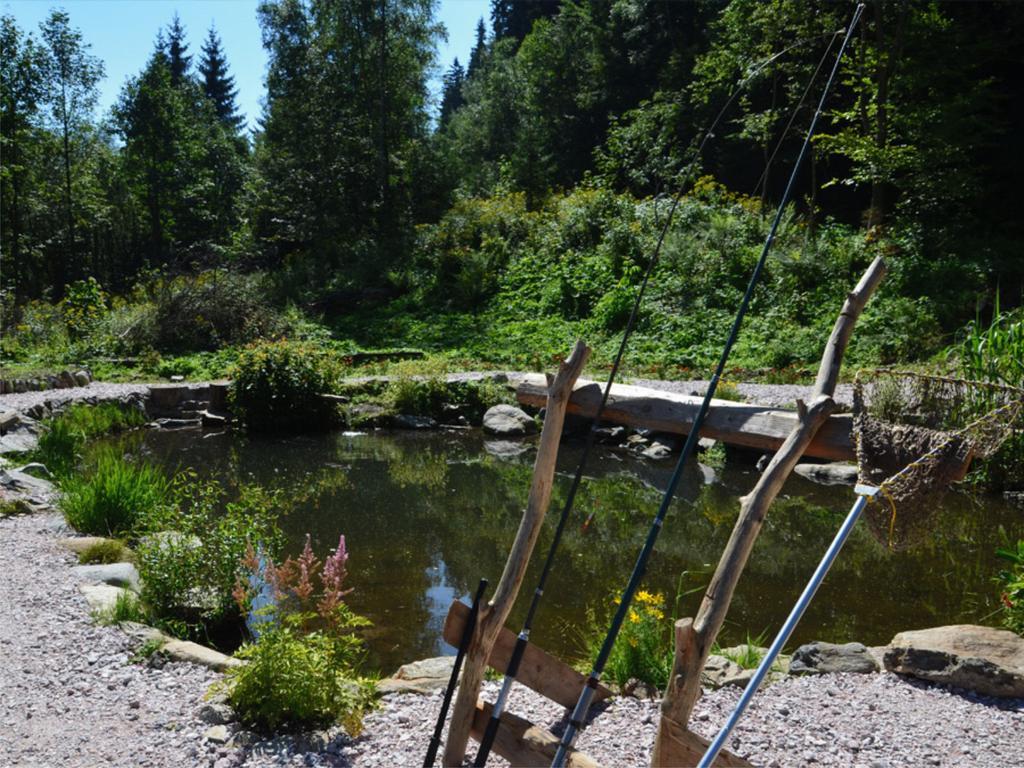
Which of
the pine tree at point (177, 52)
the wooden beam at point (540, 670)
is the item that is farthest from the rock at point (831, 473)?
the pine tree at point (177, 52)

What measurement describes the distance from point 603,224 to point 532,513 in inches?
739

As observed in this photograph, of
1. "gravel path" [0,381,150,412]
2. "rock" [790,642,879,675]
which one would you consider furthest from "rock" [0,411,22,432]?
"rock" [790,642,879,675]

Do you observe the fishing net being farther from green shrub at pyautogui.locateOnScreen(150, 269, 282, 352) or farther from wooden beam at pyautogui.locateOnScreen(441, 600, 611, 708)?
green shrub at pyautogui.locateOnScreen(150, 269, 282, 352)

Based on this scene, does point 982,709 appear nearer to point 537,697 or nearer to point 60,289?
point 537,697

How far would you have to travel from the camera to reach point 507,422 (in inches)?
503

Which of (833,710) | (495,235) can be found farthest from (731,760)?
(495,235)

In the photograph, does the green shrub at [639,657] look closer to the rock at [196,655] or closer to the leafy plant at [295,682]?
the leafy plant at [295,682]

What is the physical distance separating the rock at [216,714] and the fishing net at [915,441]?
270cm

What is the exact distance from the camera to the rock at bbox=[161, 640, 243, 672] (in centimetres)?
411

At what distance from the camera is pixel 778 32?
58.7 ft

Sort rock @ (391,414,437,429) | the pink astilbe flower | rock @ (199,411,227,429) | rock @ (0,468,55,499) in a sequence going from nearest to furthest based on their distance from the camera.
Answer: the pink astilbe flower
rock @ (0,468,55,499)
rock @ (199,411,227,429)
rock @ (391,414,437,429)

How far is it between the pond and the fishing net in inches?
101

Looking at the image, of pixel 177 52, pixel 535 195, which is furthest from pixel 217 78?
pixel 535 195

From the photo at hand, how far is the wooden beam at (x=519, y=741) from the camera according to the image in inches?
119
